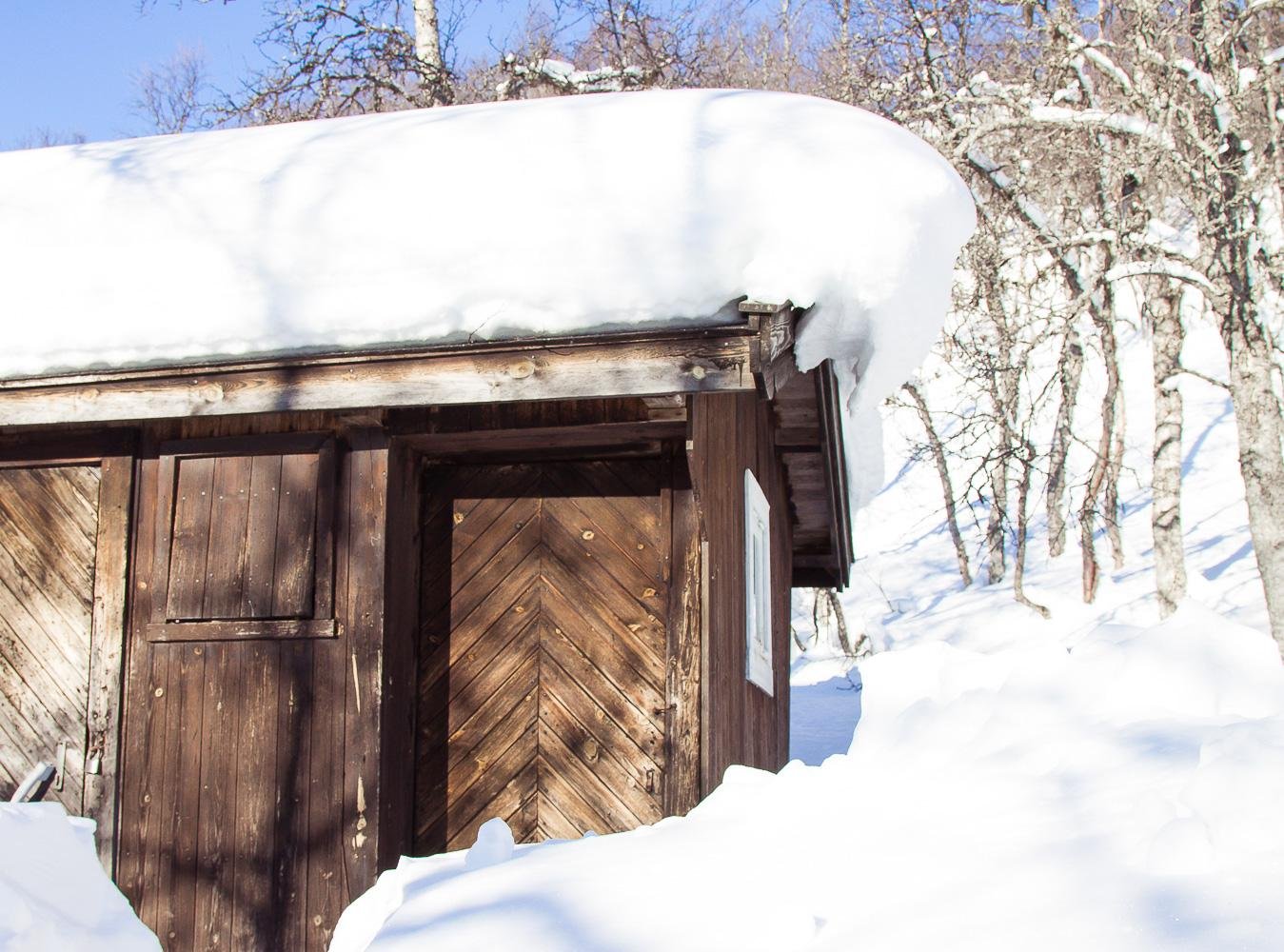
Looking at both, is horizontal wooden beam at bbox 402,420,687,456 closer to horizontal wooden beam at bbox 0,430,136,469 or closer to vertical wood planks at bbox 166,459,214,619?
vertical wood planks at bbox 166,459,214,619

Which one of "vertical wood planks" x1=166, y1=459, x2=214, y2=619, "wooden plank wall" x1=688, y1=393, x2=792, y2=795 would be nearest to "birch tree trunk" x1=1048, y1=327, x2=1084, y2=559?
"wooden plank wall" x1=688, y1=393, x2=792, y2=795

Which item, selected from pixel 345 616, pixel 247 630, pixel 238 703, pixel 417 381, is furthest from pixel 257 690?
pixel 417 381

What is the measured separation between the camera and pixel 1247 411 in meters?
9.67

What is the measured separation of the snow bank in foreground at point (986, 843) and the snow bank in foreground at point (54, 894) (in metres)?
0.36

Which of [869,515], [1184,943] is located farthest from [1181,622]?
[869,515]

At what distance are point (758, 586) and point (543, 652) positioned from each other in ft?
5.19

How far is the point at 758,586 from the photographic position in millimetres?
6684

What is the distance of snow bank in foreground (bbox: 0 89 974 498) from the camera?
14.4 ft

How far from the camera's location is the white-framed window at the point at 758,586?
241 inches

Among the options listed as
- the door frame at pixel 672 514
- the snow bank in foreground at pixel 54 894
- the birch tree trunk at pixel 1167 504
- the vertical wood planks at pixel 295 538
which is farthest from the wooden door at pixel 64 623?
the birch tree trunk at pixel 1167 504

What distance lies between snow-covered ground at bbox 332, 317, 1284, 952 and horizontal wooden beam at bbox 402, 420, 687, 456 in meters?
3.10

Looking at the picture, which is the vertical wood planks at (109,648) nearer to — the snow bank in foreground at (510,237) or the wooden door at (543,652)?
the snow bank in foreground at (510,237)

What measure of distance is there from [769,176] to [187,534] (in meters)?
2.97

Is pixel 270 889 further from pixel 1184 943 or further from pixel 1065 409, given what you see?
pixel 1065 409
